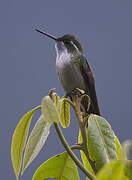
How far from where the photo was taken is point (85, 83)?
130 centimetres

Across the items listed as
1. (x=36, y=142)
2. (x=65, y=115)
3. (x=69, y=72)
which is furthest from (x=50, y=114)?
(x=69, y=72)

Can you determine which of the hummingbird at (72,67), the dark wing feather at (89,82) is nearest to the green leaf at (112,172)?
the dark wing feather at (89,82)

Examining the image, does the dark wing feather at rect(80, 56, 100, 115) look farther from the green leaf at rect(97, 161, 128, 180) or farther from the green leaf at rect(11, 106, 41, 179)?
the green leaf at rect(97, 161, 128, 180)

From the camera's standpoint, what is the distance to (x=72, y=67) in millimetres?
1395

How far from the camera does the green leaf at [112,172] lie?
29 cm

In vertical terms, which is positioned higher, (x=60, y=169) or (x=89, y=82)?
(x=89, y=82)

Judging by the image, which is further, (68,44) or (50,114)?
(68,44)

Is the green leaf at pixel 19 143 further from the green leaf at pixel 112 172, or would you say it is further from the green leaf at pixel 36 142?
the green leaf at pixel 112 172

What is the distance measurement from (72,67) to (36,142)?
86cm

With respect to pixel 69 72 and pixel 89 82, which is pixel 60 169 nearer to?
pixel 89 82

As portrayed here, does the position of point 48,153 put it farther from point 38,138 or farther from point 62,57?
point 38,138

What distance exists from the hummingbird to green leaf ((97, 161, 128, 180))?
82 centimetres

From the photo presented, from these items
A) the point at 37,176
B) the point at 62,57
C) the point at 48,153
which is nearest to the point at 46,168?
the point at 37,176

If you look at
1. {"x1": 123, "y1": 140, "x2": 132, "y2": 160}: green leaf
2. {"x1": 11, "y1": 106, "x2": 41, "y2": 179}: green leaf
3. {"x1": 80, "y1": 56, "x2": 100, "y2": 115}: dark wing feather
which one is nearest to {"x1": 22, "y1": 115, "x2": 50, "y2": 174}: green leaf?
{"x1": 11, "y1": 106, "x2": 41, "y2": 179}: green leaf
